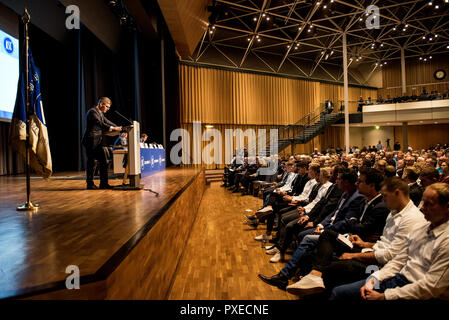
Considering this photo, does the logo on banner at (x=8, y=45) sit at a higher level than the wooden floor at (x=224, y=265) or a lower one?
higher

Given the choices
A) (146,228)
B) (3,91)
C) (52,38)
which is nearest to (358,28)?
(52,38)

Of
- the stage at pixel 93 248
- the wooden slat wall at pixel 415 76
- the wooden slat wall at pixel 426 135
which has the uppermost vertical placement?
the wooden slat wall at pixel 415 76

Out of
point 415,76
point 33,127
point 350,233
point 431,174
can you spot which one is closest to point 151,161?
point 33,127

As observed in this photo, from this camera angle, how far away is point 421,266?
5.51 feet

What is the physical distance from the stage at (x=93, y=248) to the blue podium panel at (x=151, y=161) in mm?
3646

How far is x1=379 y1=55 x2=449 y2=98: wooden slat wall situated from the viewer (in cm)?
1958

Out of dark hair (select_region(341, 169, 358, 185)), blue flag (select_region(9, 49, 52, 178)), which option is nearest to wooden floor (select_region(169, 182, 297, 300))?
dark hair (select_region(341, 169, 358, 185))

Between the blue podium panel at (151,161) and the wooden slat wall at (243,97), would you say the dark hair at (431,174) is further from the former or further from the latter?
the wooden slat wall at (243,97)

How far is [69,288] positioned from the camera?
53.1 inches

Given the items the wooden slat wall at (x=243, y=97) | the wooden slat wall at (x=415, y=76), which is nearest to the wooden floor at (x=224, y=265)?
the wooden slat wall at (x=243, y=97)

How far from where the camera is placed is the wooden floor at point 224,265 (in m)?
2.71

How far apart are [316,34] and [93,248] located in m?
16.1

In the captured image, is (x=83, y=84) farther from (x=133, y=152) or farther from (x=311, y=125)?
(x=311, y=125)
